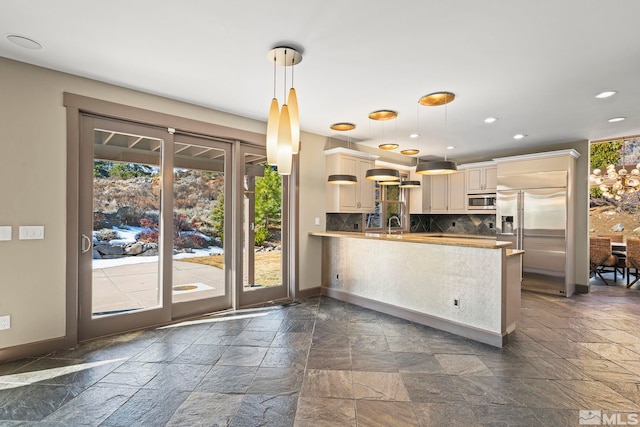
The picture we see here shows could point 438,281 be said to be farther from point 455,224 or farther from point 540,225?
point 455,224

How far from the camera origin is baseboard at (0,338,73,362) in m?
2.79

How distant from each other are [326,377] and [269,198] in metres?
2.78

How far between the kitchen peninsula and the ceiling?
170cm

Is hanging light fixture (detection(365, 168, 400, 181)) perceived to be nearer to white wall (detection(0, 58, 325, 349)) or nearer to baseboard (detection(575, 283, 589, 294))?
white wall (detection(0, 58, 325, 349))

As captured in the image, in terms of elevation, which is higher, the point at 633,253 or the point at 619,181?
the point at 619,181

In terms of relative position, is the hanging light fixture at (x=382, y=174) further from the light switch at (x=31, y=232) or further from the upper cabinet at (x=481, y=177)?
the light switch at (x=31, y=232)

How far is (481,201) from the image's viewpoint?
21.7 feet

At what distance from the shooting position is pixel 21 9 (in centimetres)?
212

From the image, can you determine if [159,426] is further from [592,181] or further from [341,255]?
[592,181]

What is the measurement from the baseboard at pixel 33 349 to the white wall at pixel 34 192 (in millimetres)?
41

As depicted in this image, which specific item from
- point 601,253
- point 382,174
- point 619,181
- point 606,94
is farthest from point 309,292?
point 619,181

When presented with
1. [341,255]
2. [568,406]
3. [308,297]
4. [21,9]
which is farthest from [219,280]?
[568,406]

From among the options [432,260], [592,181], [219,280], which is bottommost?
[219,280]

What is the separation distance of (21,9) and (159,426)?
2821 mm
